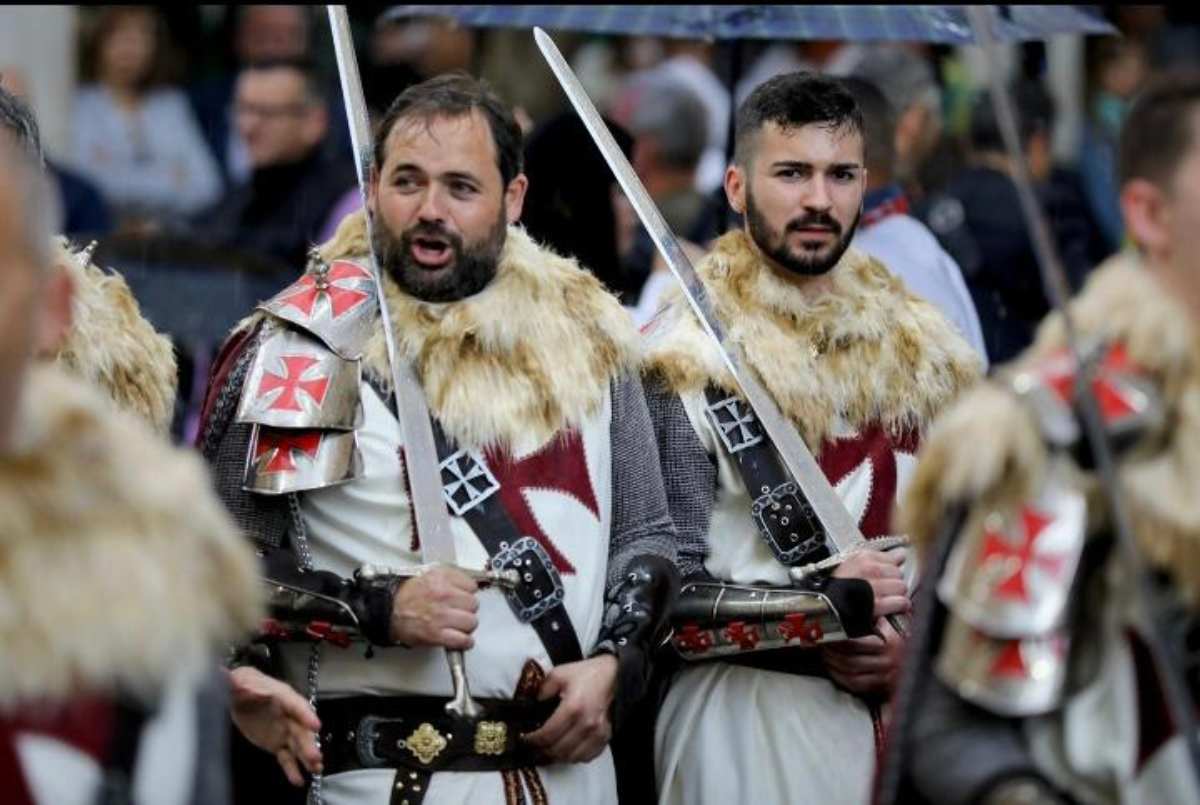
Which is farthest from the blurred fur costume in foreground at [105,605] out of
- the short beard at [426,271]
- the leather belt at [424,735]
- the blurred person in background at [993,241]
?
the blurred person in background at [993,241]

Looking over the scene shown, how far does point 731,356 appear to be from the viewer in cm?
592

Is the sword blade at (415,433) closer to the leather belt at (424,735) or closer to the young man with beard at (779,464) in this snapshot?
the leather belt at (424,735)

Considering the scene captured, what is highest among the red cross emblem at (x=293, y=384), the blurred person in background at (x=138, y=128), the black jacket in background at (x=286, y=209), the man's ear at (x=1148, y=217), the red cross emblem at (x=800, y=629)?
the blurred person in background at (x=138, y=128)

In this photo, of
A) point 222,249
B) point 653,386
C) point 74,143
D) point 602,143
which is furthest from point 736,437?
point 74,143

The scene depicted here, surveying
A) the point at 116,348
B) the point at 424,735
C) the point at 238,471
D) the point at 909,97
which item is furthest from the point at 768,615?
the point at 909,97

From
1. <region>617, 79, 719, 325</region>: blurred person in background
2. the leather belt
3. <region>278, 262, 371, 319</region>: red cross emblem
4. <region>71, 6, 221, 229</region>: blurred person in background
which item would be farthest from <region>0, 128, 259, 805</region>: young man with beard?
<region>71, 6, 221, 229</region>: blurred person in background

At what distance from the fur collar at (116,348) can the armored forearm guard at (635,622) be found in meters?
0.95

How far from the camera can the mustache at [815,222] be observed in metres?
6.10

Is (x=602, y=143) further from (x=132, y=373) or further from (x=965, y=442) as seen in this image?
(x=965, y=442)

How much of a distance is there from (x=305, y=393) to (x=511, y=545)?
0.48 m

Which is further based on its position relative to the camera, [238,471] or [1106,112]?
[1106,112]

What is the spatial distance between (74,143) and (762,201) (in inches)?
262

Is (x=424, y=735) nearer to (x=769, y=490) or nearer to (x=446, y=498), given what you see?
(x=446, y=498)

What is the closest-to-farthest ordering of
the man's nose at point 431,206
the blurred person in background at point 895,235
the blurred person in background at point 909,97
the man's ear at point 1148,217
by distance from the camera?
the man's ear at point 1148,217 < the man's nose at point 431,206 < the blurred person in background at point 895,235 < the blurred person in background at point 909,97
